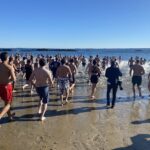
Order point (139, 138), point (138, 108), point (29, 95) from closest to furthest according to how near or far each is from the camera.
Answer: point (139, 138) → point (138, 108) → point (29, 95)

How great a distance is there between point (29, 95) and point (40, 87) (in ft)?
15.6

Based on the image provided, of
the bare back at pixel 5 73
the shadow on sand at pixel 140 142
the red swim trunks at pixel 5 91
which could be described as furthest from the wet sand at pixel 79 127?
the bare back at pixel 5 73

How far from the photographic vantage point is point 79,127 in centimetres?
832

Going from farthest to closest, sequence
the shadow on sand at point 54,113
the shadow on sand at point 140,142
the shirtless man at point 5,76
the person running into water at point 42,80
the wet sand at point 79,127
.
→ the shadow on sand at point 54,113
the person running into water at point 42,80
the shirtless man at point 5,76
the wet sand at point 79,127
the shadow on sand at point 140,142

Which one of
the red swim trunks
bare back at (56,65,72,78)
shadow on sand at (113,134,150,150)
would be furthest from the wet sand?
bare back at (56,65,72,78)

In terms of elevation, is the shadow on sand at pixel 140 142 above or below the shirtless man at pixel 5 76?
below

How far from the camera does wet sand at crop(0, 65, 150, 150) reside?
692 centimetres

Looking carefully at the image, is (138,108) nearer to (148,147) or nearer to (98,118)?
(98,118)

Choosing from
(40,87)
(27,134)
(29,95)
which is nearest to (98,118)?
(40,87)

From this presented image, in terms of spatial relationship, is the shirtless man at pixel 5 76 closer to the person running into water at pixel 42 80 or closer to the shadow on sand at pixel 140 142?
the person running into water at pixel 42 80

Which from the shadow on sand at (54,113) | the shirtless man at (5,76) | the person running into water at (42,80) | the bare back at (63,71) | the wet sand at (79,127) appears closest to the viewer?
the wet sand at (79,127)

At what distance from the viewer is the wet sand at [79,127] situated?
6922 mm

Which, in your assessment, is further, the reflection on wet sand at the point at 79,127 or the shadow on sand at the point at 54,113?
the shadow on sand at the point at 54,113

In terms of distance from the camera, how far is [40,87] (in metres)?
8.95
